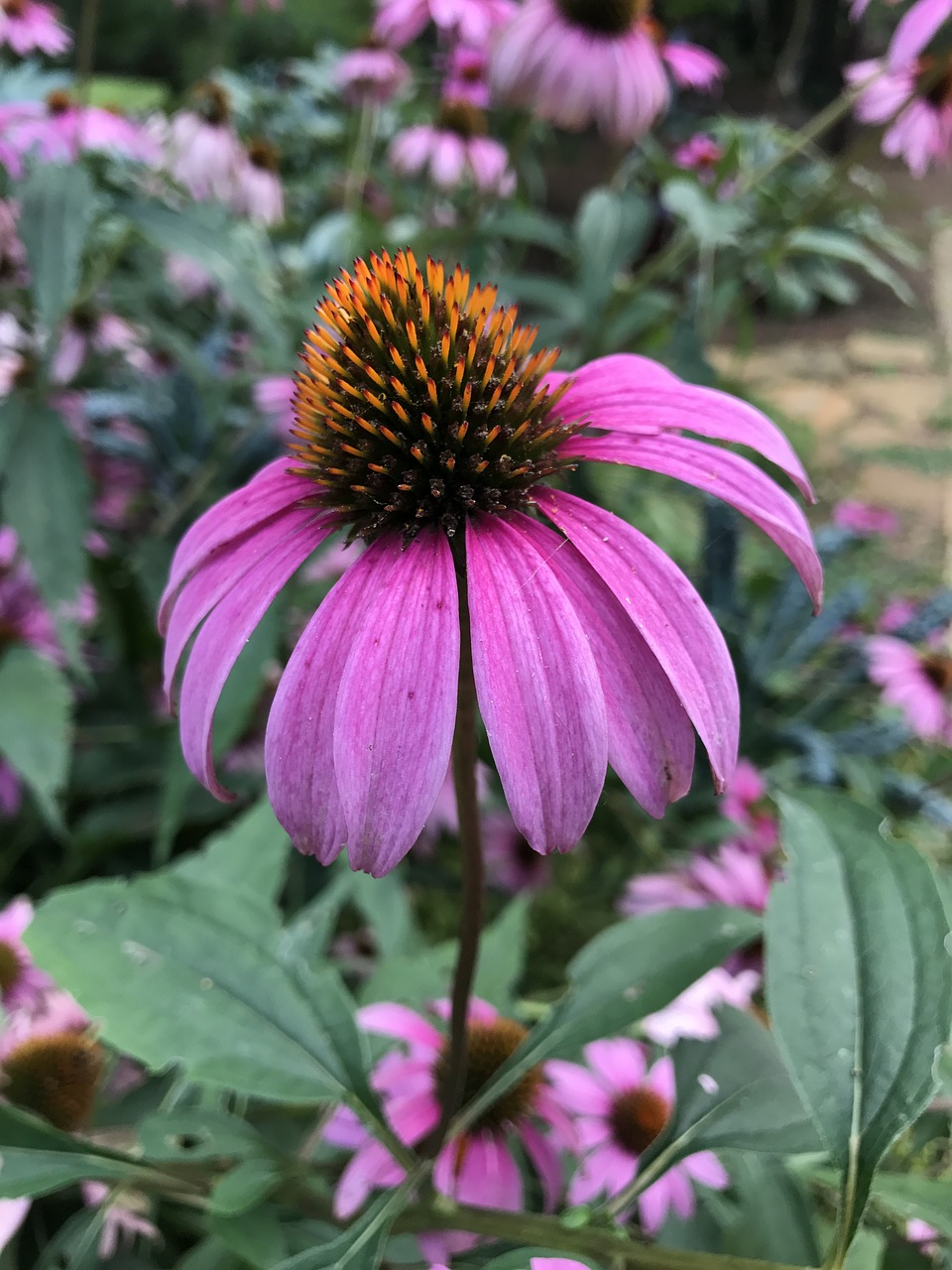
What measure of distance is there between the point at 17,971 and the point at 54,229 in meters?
0.58

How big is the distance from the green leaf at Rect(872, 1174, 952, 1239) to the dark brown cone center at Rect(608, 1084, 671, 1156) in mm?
182

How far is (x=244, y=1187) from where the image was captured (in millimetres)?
399

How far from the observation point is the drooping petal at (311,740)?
31 centimetres

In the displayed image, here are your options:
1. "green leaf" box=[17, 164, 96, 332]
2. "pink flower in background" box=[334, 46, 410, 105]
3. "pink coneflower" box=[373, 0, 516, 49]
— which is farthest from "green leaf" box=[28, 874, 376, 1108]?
"pink flower in background" box=[334, 46, 410, 105]

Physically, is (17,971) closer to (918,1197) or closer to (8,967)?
(8,967)

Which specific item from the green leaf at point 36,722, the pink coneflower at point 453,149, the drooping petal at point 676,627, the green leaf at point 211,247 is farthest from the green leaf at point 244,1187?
the pink coneflower at point 453,149

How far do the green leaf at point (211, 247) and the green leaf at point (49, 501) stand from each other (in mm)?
203

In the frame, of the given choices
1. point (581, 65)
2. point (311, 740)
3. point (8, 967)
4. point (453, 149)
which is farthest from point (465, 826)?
point (453, 149)

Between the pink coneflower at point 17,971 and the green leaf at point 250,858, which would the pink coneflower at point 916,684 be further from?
the pink coneflower at point 17,971

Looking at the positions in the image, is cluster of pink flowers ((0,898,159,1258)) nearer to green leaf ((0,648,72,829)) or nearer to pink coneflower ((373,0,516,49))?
green leaf ((0,648,72,829))

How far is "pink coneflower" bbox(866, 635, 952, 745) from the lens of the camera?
1.23m

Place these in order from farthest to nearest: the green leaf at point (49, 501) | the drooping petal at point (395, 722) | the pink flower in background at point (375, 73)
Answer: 1. the pink flower in background at point (375, 73)
2. the green leaf at point (49, 501)
3. the drooping petal at point (395, 722)

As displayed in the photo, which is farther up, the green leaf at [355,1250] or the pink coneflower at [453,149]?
the pink coneflower at [453,149]

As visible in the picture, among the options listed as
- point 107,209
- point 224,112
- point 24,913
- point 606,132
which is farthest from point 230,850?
point 224,112
